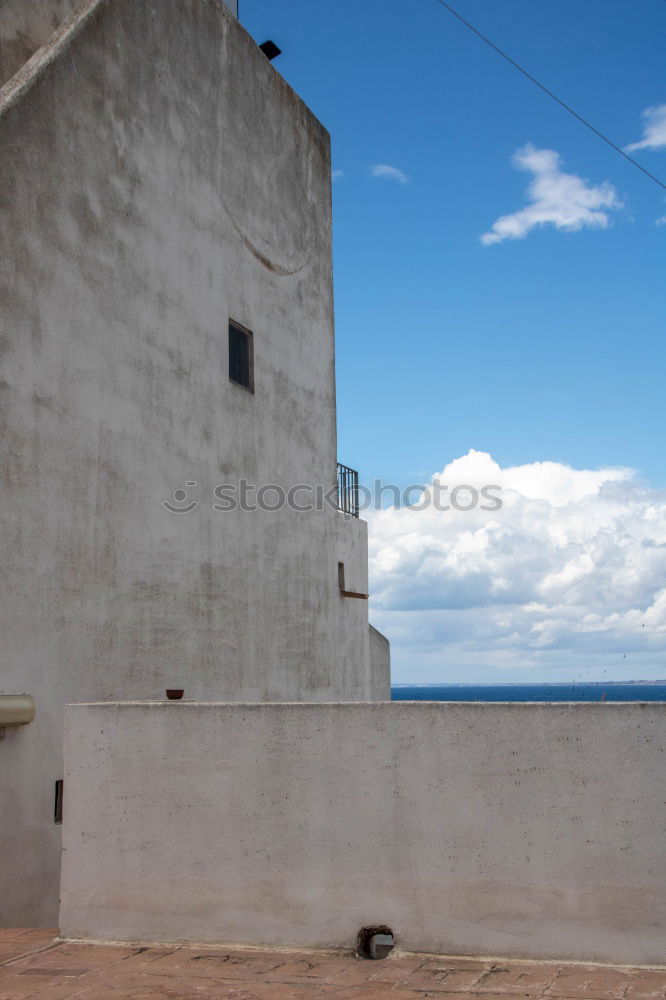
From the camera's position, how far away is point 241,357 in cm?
1224

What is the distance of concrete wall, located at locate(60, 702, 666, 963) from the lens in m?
5.41

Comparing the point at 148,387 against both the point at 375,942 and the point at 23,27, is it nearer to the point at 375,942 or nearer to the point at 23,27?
the point at 23,27

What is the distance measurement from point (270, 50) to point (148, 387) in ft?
22.8

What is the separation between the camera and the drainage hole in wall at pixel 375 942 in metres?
5.62

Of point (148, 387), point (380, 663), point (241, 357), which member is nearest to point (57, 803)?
point (148, 387)

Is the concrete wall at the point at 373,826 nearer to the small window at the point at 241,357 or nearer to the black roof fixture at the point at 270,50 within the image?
the small window at the point at 241,357

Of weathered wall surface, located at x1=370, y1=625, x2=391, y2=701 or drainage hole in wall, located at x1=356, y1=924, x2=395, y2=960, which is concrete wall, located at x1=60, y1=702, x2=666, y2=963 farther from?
weathered wall surface, located at x1=370, y1=625, x2=391, y2=701

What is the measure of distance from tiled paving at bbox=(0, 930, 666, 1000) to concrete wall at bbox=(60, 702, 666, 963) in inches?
6.3

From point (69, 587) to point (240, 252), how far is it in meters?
5.48

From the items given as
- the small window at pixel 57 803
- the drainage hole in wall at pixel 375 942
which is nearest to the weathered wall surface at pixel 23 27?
the small window at pixel 57 803

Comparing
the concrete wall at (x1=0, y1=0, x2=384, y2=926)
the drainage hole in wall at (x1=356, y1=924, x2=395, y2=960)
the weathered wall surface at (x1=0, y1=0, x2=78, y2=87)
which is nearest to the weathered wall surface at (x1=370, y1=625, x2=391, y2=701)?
the concrete wall at (x1=0, y1=0, x2=384, y2=926)

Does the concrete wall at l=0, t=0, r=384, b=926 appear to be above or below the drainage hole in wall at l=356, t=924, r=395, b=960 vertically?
above

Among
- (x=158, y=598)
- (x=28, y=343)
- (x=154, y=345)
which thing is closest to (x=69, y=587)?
(x=158, y=598)

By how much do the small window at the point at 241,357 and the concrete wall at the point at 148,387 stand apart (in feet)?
0.47
